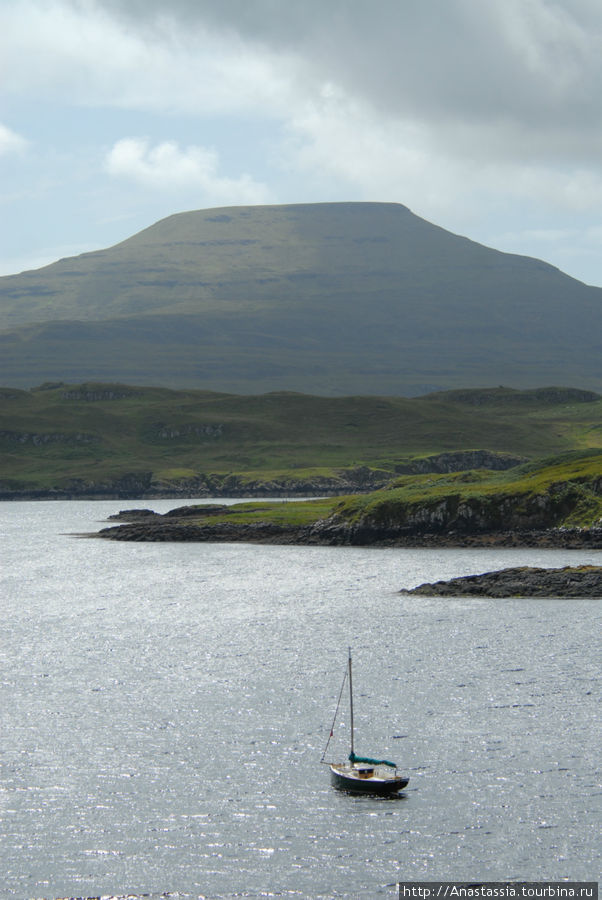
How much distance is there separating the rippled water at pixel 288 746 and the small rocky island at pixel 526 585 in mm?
2675

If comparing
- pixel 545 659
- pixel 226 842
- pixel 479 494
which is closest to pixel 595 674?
pixel 545 659

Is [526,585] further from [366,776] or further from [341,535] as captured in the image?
[341,535]

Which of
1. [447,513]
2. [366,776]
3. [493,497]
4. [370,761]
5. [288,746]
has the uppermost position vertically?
[493,497]

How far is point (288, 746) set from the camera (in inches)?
2087

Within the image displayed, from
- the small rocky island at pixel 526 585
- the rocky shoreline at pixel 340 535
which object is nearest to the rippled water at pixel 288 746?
the small rocky island at pixel 526 585

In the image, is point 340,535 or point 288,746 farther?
point 340,535

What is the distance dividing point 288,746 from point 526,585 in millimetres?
51278

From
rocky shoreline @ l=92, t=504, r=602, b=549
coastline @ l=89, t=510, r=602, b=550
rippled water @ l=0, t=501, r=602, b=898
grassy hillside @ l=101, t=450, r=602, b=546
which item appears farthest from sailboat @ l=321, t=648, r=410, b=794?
grassy hillside @ l=101, t=450, r=602, b=546

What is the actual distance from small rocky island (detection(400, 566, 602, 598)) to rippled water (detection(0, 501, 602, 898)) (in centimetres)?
267

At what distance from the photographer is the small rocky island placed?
97.6 metres

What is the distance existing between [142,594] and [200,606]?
10585 millimetres

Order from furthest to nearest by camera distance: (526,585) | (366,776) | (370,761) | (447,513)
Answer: (447,513), (526,585), (370,761), (366,776)

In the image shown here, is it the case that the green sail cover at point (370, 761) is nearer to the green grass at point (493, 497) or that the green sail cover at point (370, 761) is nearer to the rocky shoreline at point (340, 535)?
the rocky shoreline at point (340, 535)

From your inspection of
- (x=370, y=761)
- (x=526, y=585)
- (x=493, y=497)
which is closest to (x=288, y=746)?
(x=370, y=761)
